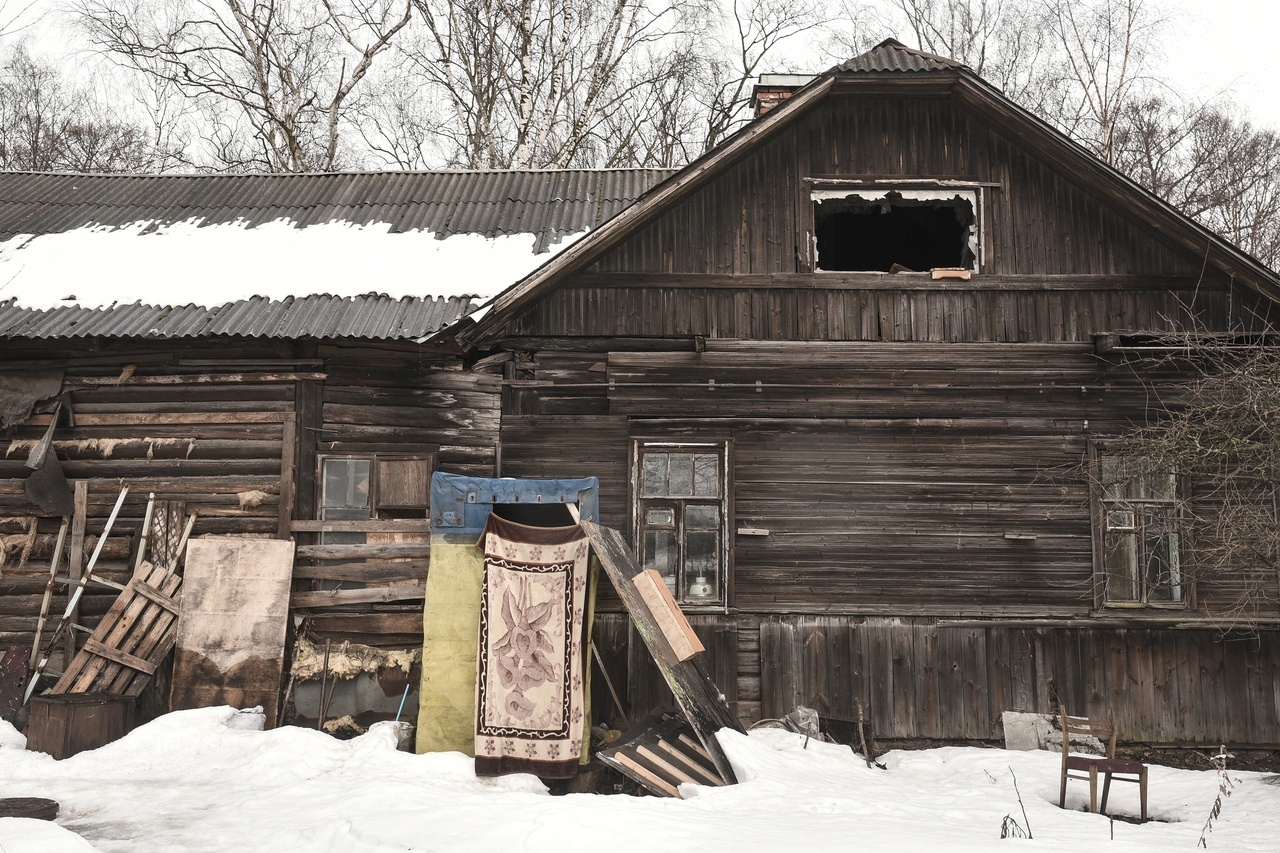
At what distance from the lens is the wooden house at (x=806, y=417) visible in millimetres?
8609

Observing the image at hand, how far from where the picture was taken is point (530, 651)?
7602mm

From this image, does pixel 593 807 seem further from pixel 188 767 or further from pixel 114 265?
pixel 114 265

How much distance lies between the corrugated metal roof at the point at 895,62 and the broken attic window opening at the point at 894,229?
44.1 inches

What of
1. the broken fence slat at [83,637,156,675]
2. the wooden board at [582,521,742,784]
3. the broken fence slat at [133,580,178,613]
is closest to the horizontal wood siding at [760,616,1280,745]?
the wooden board at [582,521,742,784]

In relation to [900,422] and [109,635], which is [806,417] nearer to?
[900,422]

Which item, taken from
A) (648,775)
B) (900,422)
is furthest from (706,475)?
(648,775)

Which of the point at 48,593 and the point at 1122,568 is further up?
the point at 1122,568

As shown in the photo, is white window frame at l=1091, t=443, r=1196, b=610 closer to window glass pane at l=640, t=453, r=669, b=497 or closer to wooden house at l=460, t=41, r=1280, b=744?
wooden house at l=460, t=41, r=1280, b=744

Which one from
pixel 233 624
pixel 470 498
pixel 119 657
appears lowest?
pixel 119 657

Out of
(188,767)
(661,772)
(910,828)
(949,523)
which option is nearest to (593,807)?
(661,772)

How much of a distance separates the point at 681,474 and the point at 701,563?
0.85 m

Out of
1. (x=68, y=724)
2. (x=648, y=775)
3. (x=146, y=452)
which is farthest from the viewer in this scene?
(x=146, y=452)

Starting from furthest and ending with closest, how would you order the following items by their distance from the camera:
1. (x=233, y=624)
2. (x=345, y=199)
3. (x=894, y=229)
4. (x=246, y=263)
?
(x=345, y=199) → (x=894, y=229) → (x=246, y=263) → (x=233, y=624)

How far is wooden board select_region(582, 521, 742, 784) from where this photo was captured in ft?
22.9
